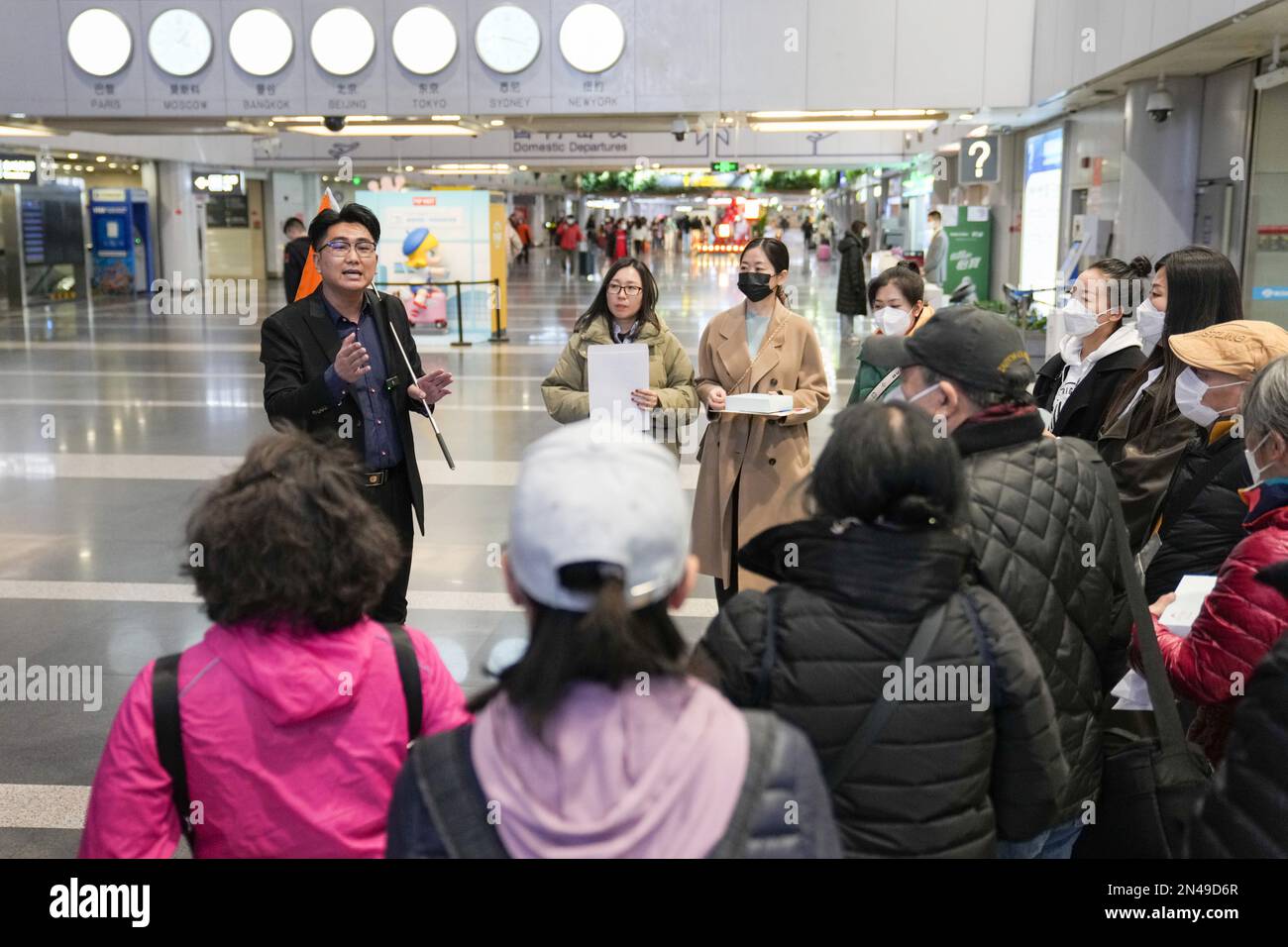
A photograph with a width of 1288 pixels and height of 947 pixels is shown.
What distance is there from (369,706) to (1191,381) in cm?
268

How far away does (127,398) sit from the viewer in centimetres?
1216

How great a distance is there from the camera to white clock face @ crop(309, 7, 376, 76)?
43.3 ft

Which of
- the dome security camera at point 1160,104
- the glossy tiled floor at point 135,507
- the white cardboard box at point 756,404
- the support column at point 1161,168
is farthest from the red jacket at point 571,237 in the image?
the white cardboard box at point 756,404

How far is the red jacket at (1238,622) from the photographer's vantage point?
234cm

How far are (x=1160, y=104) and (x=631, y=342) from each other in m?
8.86

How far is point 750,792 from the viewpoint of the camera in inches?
53.4

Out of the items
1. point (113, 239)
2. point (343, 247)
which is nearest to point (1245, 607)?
point (343, 247)

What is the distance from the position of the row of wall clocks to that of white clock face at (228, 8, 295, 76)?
11 millimetres

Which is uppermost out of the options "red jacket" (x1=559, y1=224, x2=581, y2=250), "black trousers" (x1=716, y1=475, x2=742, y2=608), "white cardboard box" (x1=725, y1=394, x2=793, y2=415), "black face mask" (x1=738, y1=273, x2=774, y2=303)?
"red jacket" (x1=559, y1=224, x2=581, y2=250)

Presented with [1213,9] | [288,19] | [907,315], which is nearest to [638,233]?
[288,19]

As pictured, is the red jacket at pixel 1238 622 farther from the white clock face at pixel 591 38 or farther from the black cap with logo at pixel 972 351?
the white clock face at pixel 591 38

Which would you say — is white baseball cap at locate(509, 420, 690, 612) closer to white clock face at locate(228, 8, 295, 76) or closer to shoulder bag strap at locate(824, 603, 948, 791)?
shoulder bag strap at locate(824, 603, 948, 791)

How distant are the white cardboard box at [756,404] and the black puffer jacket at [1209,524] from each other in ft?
5.43

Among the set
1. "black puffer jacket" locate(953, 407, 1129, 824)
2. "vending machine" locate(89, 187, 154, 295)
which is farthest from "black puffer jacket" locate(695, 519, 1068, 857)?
"vending machine" locate(89, 187, 154, 295)
